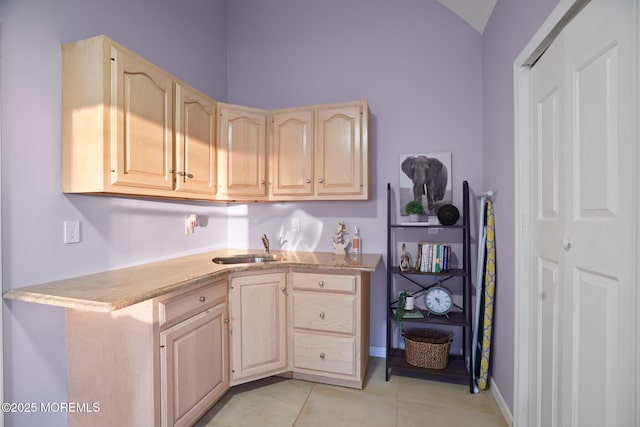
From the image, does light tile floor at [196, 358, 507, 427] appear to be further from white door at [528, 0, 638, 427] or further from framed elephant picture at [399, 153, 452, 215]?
framed elephant picture at [399, 153, 452, 215]

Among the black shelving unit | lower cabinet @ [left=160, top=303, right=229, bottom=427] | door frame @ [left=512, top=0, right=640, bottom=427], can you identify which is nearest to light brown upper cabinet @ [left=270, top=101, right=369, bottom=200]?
the black shelving unit

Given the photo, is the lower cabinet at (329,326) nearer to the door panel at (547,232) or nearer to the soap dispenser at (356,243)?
the soap dispenser at (356,243)

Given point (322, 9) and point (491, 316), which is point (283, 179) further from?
point (491, 316)

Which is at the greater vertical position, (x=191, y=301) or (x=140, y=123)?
(x=140, y=123)

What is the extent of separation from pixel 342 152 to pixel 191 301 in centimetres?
148

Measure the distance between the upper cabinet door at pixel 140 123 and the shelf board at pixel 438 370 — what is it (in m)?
2.07

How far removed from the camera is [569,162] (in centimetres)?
117

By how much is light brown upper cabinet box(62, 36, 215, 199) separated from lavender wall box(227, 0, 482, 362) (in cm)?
125

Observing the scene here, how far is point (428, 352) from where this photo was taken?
2.19 metres

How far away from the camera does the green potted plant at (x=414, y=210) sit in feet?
7.57

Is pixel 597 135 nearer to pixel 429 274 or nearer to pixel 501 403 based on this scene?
pixel 429 274

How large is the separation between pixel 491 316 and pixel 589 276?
3.70ft

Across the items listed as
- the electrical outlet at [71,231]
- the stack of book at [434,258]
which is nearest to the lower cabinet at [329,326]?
the stack of book at [434,258]

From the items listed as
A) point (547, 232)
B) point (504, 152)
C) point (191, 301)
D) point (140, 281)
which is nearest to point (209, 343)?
point (191, 301)
